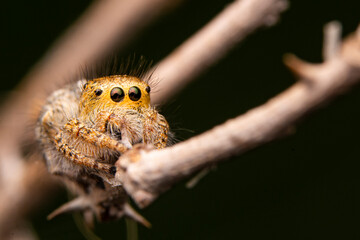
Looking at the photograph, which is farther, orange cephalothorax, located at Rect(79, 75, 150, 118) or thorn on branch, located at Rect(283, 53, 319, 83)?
orange cephalothorax, located at Rect(79, 75, 150, 118)

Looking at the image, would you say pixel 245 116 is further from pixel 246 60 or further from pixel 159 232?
pixel 246 60

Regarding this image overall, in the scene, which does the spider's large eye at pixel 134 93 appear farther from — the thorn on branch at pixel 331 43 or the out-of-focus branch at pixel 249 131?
the thorn on branch at pixel 331 43

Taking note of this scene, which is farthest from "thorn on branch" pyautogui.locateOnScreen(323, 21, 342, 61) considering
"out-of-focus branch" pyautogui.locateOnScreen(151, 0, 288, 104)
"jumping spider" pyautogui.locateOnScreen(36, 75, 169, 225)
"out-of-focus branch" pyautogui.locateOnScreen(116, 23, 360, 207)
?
"out-of-focus branch" pyautogui.locateOnScreen(151, 0, 288, 104)

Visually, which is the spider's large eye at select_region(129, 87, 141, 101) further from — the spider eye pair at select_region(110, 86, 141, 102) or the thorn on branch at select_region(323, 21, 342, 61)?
the thorn on branch at select_region(323, 21, 342, 61)

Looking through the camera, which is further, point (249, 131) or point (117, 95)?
point (117, 95)

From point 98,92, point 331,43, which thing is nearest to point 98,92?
point 98,92

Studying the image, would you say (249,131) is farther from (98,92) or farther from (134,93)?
(98,92)

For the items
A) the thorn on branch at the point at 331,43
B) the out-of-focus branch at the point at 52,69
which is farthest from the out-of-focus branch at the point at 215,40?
the thorn on branch at the point at 331,43
